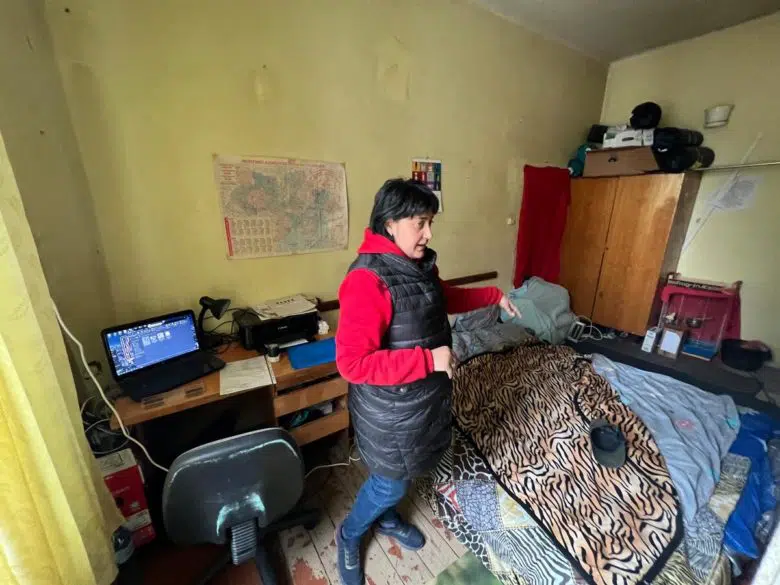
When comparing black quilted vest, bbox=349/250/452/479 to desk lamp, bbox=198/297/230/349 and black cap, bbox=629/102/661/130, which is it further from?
black cap, bbox=629/102/661/130

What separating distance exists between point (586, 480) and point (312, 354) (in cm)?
127

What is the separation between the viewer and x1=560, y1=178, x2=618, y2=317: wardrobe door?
2.84 meters

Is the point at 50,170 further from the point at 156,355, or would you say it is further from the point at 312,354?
the point at 312,354

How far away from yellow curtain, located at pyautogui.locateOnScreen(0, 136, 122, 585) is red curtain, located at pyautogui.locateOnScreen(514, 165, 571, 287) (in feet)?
9.48

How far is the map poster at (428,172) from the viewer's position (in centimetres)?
210

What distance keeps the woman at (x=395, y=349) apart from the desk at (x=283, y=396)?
402 millimetres

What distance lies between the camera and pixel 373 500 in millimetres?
1084

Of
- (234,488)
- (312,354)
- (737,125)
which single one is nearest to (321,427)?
(312,354)

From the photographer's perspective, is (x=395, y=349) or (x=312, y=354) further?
(x=312, y=354)

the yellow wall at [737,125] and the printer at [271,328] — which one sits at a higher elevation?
the yellow wall at [737,125]

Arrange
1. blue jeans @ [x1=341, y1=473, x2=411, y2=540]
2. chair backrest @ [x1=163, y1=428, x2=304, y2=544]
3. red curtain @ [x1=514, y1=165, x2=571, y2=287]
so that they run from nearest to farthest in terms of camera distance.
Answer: chair backrest @ [x1=163, y1=428, x2=304, y2=544] < blue jeans @ [x1=341, y1=473, x2=411, y2=540] < red curtain @ [x1=514, y1=165, x2=571, y2=287]

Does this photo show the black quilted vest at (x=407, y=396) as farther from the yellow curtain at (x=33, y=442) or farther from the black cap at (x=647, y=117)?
the black cap at (x=647, y=117)

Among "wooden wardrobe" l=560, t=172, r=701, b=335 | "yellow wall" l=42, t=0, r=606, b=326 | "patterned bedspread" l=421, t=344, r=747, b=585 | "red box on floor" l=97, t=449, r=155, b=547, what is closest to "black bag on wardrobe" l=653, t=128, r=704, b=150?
"wooden wardrobe" l=560, t=172, r=701, b=335

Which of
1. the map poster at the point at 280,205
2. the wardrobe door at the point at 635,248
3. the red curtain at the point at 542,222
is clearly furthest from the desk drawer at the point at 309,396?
the wardrobe door at the point at 635,248
